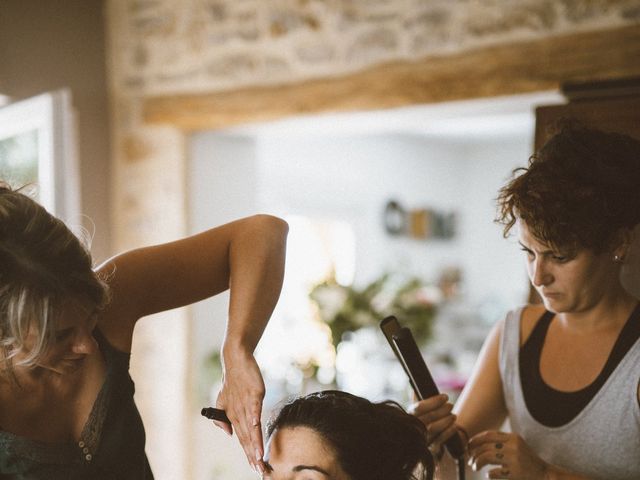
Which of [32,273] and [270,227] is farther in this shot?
[270,227]

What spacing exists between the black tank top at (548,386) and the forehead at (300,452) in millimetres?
502

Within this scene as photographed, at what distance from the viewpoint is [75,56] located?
3.57 metres

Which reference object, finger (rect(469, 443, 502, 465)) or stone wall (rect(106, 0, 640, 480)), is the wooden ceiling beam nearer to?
stone wall (rect(106, 0, 640, 480))

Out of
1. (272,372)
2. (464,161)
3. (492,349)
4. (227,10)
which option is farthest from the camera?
(464,161)

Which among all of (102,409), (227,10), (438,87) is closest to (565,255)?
(102,409)

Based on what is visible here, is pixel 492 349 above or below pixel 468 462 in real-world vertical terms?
above

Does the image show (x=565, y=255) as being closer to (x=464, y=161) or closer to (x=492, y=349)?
(x=492, y=349)

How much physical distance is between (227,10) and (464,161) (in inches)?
204

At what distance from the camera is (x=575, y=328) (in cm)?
158

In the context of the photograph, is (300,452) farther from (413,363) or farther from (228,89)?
(228,89)

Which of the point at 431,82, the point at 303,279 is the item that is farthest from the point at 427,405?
the point at 303,279

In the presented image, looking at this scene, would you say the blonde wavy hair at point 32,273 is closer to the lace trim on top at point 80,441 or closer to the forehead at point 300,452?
the lace trim on top at point 80,441

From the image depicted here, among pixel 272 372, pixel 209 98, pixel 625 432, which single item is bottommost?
pixel 272 372

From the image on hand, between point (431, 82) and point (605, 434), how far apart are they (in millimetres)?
1696
